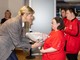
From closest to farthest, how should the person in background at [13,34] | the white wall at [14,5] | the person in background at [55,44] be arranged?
the person in background at [13,34]
the person in background at [55,44]
the white wall at [14,5]

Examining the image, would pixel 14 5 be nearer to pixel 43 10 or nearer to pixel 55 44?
pixel 43 10

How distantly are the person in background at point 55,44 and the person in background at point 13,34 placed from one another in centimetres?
25

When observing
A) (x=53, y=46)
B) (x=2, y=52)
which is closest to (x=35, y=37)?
(x=53, y=46)

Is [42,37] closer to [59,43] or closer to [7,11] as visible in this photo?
[59,43]

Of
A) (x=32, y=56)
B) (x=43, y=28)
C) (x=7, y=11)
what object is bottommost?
(x=32, y=56)

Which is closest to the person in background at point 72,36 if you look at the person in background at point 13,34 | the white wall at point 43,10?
the person in background at point 13,34

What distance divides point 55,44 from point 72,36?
96 cm

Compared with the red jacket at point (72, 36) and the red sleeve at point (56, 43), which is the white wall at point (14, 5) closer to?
the red jacket at point (72, 36)

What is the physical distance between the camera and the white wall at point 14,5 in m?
6.82

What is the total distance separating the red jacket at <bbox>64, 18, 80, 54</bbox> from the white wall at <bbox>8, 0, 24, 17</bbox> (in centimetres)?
358

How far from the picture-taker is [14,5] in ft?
22.7

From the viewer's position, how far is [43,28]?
585 cm

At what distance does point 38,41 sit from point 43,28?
3203 mm

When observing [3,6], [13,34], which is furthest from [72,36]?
[3,6]
